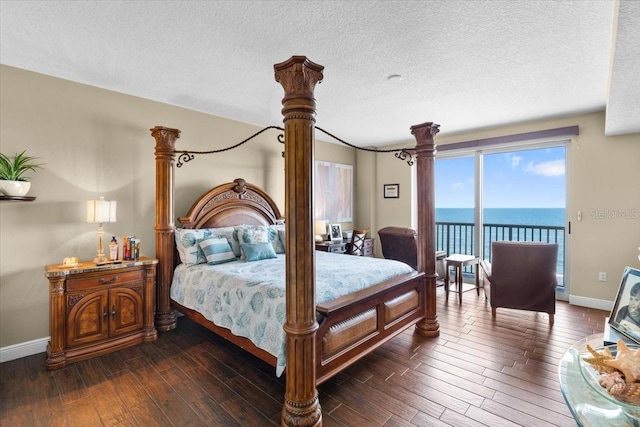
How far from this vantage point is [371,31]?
222 centimetres

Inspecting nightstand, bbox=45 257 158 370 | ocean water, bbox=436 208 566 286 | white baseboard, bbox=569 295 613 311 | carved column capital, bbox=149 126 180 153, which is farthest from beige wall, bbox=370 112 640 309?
nightstand, bbox=45 257 158 370

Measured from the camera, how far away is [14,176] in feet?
8.58

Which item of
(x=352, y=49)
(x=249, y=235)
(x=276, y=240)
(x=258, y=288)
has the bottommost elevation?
(x=258, y=288)

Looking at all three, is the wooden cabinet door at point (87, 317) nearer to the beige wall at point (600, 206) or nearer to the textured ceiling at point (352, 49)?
the textured ceiling at point (352, 49)

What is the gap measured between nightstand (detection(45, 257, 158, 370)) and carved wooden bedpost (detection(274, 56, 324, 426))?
1.99 m

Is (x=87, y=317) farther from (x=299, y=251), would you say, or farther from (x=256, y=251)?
(x=299, y=251)

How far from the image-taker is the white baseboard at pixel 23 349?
2707 mm

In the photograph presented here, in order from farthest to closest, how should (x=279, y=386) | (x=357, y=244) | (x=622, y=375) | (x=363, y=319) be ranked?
(x=357, y=244) → (x=363, y=319) → (x=279, y=386) → (x=622, y=375)

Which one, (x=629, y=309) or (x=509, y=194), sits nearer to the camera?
(x=629, y=309)

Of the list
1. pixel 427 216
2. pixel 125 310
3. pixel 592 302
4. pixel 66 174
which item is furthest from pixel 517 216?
pixel 66 174

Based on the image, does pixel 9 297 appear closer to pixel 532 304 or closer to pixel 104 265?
pixel 104 265

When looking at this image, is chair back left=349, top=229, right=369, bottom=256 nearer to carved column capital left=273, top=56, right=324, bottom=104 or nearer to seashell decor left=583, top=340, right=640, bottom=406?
carved column capital left=273, top=56, right=324, bottom=104

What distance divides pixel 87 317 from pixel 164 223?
3.62 feet

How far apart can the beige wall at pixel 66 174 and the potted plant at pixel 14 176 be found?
9cm
